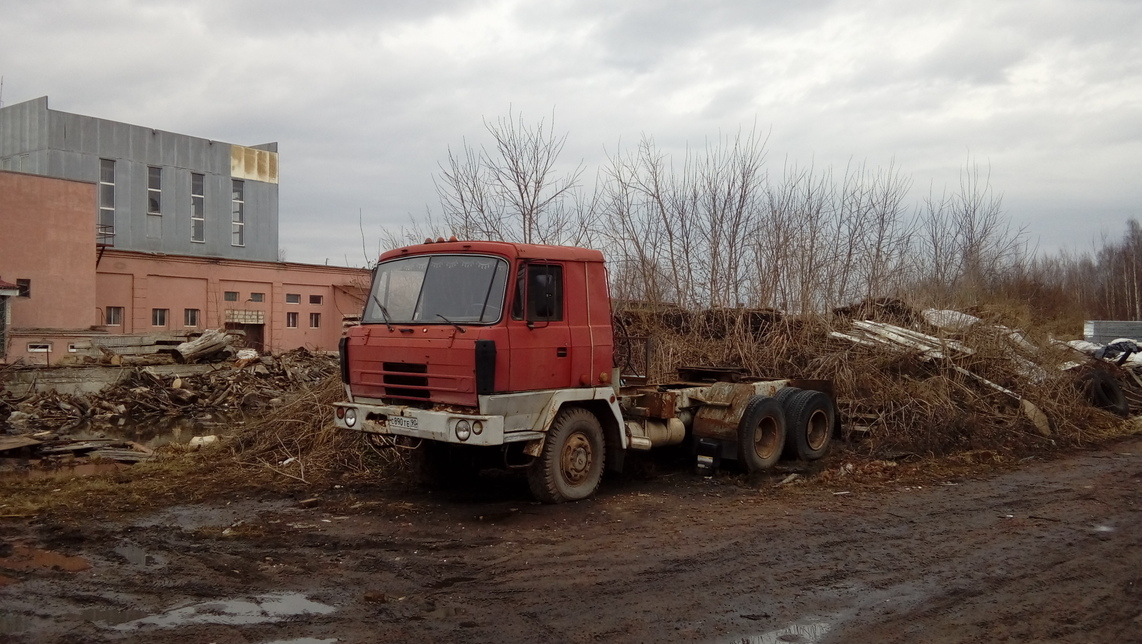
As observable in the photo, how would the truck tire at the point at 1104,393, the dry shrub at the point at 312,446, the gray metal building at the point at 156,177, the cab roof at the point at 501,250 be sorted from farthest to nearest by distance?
1. the gray metal building at the point at 156,177
2. the truck tire at the point at 1104,393
3. the dry shrub at the point at 312,446
4. the cab roof at the point at 501,250

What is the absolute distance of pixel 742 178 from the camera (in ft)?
55.6

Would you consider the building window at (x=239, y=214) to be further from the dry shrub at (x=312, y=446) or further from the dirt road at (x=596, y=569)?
the dirt road at (x=596, y=569)

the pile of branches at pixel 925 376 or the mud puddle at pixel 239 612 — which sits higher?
the pile of branches at pixel 925 376

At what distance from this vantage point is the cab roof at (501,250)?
7965mm

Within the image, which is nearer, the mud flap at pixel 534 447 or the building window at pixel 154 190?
the mud flap at pixel 534 447

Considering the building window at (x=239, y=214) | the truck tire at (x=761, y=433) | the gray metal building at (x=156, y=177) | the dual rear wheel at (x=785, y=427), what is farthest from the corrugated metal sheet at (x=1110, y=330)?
the building window at (x=239, y=214)

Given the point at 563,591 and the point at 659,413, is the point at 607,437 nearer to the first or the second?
the point at 659,413

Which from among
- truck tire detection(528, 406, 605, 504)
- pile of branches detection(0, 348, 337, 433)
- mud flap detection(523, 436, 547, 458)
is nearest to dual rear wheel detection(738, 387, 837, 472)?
truck tire detection(528, 406, 605, 504)

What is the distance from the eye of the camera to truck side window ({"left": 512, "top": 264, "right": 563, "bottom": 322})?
7855mm

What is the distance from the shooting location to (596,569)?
6.16m

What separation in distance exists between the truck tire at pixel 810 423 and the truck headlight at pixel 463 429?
4.69 meters

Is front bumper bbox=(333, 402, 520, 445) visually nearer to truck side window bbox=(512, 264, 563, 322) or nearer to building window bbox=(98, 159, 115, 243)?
truck side window bbox=(512, 264, 563, 322)

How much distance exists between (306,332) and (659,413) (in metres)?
33.0

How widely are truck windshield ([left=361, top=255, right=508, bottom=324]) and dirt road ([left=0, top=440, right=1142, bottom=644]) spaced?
72.0 inches
